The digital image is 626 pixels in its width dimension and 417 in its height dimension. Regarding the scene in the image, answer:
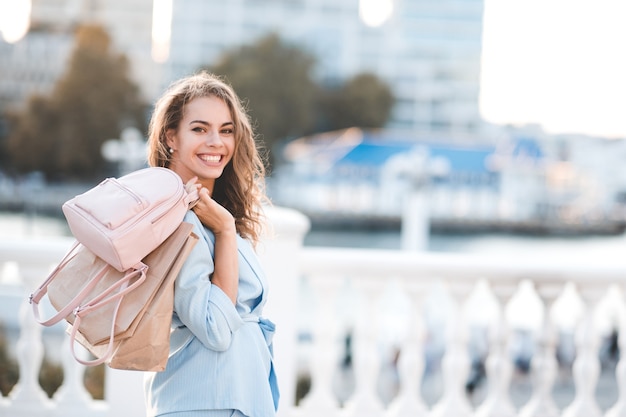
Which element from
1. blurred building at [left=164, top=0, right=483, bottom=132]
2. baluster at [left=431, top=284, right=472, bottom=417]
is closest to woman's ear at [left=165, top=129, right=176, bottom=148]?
baluster at [left=431, top=284, right=472, bottom=417]

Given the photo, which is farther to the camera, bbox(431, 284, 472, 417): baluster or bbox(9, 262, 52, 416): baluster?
bbox(431, 284, 472, 417): baluster

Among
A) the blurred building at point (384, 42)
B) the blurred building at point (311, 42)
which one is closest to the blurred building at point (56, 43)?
the blurred building at point (311, 42)

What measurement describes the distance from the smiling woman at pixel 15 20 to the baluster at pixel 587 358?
134 feet

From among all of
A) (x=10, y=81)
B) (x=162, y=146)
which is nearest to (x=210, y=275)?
(x=162, y=146)

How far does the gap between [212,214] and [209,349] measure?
0.89ft

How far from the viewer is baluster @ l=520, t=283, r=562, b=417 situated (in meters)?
3.06

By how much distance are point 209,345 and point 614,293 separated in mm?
2193

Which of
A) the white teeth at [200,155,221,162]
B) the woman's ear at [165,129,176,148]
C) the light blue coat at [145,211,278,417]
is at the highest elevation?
the woman's ear at [165,129,176,148]

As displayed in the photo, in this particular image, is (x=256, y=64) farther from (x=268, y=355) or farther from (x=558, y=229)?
(x=268, y=355)

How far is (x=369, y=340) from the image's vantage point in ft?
9.94

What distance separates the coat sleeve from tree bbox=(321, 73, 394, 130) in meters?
46.5

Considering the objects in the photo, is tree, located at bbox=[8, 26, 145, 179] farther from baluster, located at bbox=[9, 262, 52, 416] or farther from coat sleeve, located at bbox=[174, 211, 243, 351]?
coat sleeve, located at bbox=[174, 211, 243, 351]

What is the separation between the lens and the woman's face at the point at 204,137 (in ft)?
5.59

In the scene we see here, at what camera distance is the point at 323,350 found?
9.91 ft
